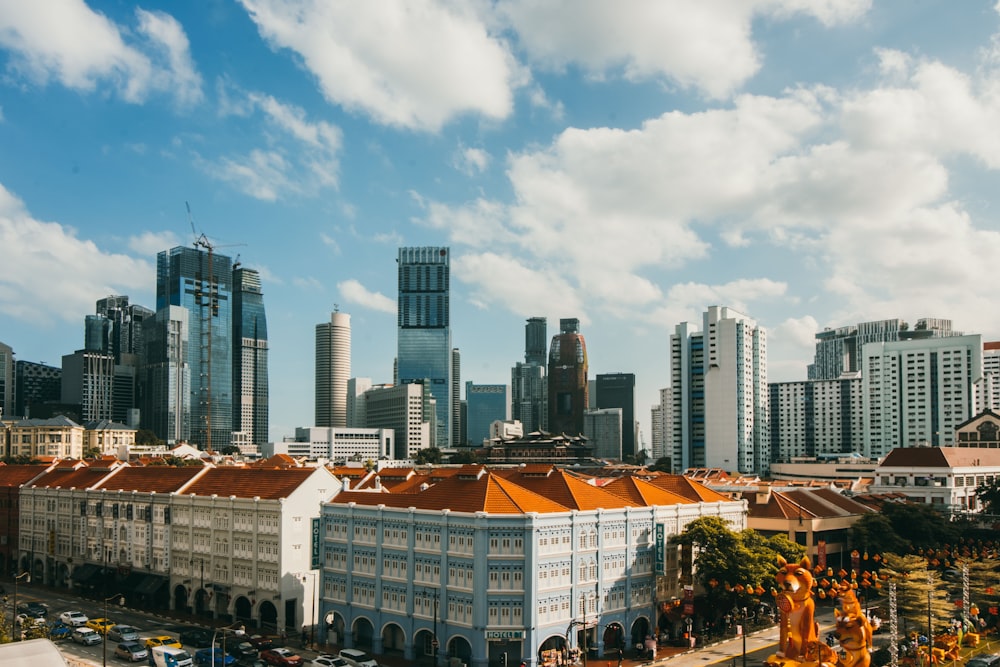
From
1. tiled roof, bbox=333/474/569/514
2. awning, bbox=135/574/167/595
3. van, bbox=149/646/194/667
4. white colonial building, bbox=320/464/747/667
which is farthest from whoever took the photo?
awning, bbox=135/574/167/595

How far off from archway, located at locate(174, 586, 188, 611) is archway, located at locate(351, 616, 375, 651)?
28.5 meters

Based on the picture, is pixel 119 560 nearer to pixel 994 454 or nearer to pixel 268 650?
pixel 268 650

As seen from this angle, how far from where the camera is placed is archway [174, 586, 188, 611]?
105 m

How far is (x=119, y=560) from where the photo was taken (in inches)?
4515

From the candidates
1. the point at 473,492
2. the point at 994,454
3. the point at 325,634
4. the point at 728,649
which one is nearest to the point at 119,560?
the point at 325,634

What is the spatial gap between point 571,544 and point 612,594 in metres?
7.74

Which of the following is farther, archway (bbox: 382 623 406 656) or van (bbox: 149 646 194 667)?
archway (bbox: 382 623 406 656)

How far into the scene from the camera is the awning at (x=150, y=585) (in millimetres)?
105250

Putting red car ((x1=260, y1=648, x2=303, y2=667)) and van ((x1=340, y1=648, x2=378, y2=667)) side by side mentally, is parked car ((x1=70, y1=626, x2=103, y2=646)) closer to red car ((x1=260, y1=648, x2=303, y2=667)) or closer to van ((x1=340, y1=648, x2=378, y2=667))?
red car ((x1=260, y1=648, x2=303, y2=667))

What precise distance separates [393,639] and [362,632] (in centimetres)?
432

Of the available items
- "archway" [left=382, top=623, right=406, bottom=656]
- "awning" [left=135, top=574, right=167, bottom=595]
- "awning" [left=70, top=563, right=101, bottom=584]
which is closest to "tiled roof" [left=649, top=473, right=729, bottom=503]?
"archway" [left=382, top=623, right=406, bottom=656]

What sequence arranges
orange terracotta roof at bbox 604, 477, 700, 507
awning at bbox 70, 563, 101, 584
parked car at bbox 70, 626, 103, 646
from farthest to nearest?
awning at bbox 70, 563, 101, 584 < orange terracotta roof at bbox 604, 477, 700, 507 < parked car at bbox 70, 626, 103, 646

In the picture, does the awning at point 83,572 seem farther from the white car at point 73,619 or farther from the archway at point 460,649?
the archway at point 460,649

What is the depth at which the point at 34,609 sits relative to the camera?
325 feet
